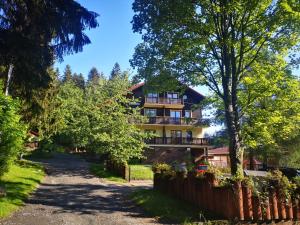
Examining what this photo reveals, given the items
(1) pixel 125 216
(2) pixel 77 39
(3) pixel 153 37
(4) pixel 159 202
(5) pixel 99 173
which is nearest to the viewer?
(2) pixel 77 39

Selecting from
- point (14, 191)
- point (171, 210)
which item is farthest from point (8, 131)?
point (171, 210)

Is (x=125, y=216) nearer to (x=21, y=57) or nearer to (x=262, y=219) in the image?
(x=262, y=219)

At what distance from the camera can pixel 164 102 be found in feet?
168

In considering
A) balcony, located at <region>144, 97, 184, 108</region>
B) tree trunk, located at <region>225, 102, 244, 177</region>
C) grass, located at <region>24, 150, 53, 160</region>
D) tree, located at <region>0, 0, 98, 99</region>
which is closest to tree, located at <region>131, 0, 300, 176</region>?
tree trunk, located at <region>225, 102, 244, 177</region>

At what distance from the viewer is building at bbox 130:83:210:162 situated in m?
47.9

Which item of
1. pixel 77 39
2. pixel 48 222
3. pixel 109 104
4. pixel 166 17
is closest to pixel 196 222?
pixel 48 222

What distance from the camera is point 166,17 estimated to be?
46.1 feet

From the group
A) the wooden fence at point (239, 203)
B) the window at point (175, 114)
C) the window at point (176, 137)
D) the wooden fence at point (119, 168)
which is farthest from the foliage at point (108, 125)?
the window at point (175, 114)

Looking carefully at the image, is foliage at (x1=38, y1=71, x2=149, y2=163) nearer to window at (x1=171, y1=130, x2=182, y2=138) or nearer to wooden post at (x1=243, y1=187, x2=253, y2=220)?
window at (x1=171, y1=130, x2=182, y2=138)

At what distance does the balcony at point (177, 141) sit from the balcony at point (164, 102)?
5705mm

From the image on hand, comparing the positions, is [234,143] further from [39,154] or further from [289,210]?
[39,154]

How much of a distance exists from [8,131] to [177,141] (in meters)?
36.1

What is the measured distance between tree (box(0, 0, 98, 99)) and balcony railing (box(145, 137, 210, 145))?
→ 37.6 metres

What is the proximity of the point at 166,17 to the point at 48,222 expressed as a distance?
9.36m
